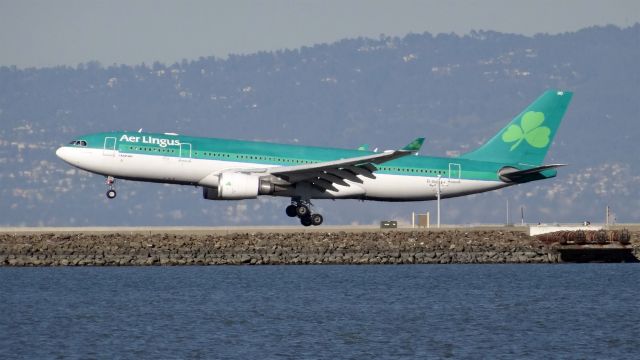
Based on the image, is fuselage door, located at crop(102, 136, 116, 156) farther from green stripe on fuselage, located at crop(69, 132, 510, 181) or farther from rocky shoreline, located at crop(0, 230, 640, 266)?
rocky shoreline, located at crop(0, 230, 640, 266)

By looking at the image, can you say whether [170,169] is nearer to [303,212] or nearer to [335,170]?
[303,212]

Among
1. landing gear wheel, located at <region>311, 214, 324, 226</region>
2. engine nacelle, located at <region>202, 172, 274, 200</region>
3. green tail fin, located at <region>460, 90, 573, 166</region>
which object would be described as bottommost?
landing gear wheel, located at <region>311, 214, 324, 226</region>

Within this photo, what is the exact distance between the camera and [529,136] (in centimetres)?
7700

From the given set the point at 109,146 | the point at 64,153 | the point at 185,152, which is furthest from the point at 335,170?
the point at 64,153

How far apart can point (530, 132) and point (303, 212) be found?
583 inches

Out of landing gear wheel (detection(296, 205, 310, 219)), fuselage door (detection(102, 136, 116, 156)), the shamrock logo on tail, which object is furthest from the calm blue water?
the shamrock logo on tail

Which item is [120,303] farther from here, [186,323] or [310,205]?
[310,205]

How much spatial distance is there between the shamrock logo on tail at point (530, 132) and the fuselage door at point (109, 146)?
22.4 metres

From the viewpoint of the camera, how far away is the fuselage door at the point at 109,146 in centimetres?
6594

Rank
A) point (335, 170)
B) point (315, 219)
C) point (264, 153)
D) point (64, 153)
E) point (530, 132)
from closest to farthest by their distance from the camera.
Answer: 1. point (64, 153)
2. point (335, 170)
3. point (264, 153)
4. point (315, 219)
5. point (530, 132)

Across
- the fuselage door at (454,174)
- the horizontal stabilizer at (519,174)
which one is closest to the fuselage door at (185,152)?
the fuselage door at (454,174)

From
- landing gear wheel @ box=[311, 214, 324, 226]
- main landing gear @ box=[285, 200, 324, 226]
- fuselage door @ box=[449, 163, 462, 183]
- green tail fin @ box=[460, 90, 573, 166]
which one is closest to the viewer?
main landing gear @ box=[285, 200, 324, 226]

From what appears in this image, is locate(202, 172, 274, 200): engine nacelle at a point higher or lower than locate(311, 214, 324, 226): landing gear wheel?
higher

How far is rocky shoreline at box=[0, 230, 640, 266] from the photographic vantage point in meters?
64.8
